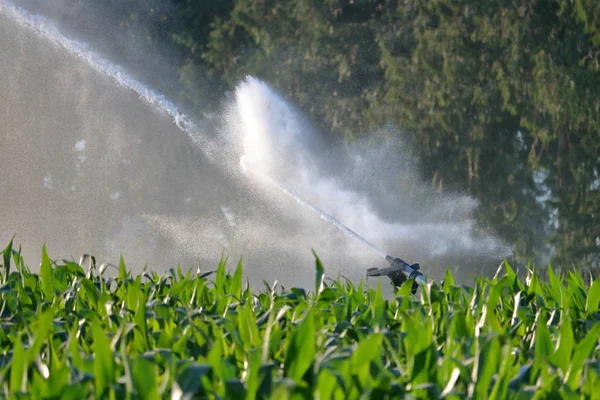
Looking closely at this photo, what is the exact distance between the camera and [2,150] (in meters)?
20.6

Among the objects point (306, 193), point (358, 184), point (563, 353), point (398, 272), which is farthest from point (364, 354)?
point (358, 184)

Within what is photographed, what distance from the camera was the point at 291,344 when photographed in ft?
9.48

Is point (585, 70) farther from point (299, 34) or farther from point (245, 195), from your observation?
point (245, 195)

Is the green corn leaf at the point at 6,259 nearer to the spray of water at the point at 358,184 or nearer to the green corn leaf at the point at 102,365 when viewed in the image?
the green corn leaf at the point at 102,365

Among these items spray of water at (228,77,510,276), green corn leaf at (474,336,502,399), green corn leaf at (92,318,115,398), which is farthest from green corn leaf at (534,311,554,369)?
spray of water at (228,77,510,276)

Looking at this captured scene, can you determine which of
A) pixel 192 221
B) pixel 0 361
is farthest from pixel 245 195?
pixel 0 361

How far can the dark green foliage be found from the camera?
2.74m

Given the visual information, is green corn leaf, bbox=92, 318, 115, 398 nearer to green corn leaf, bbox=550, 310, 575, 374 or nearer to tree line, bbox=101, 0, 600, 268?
green corn leaf, bbox=550, 310, 575, 374

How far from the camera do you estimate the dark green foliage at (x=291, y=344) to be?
274cm

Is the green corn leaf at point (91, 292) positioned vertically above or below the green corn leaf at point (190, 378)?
above

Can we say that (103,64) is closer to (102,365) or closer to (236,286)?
(236,286)

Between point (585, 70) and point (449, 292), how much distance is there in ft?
31.8

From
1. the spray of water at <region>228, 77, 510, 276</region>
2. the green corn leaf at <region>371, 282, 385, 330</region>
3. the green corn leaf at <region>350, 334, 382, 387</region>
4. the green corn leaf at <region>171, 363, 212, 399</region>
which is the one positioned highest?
the spray of water at <region>228, 77, 510, 276</region>

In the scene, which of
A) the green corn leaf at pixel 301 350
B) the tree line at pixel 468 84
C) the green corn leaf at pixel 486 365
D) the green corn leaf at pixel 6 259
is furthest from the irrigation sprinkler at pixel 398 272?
the tree line at pixel 468 84
